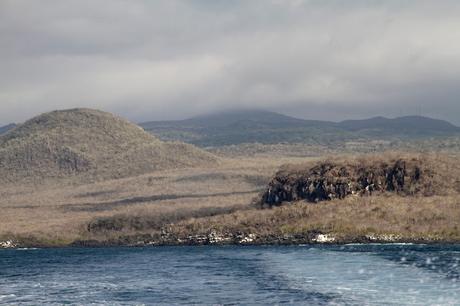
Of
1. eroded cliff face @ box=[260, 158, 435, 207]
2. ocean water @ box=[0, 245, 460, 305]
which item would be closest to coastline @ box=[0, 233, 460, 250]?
ocean water @ box=[0, 245, 460, 305]

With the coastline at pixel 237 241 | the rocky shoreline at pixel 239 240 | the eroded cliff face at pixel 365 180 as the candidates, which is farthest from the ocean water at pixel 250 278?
the eroded cliff face at pixel 365 180

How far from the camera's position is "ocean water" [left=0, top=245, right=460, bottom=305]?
250 ft

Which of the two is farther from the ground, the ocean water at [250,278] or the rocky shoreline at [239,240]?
the ocean water at [250,278]

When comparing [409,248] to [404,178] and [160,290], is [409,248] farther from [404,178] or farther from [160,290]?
[160,290]

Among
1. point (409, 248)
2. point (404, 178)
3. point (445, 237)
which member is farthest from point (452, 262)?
point (404, 178)

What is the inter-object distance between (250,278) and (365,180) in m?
95.7

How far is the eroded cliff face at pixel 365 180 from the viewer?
18088 centimetres

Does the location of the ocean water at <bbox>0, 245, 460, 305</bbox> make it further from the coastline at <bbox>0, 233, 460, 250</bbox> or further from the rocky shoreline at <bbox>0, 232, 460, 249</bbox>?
the rocky shoreline at <bbox>0, 232, 460, 249</bbox>

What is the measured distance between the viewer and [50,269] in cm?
11944

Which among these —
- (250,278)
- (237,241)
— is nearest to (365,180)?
(237,241)

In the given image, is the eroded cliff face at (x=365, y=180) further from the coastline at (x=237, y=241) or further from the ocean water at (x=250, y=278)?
the ocean water at (x=250, y=278)

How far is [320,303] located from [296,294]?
7.03 metres

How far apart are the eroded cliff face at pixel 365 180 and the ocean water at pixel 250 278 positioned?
41.3 metres

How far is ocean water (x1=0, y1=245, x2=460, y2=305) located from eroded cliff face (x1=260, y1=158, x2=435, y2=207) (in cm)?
4128
